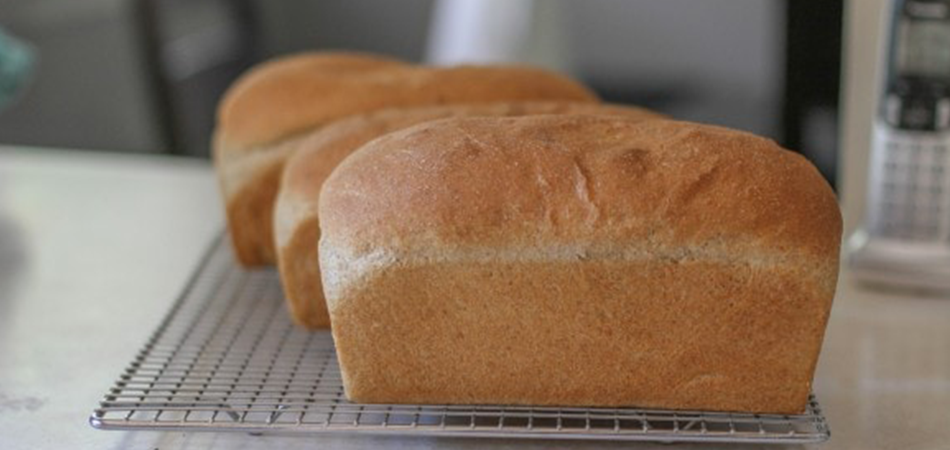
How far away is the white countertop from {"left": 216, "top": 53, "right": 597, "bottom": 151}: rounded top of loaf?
17 cm

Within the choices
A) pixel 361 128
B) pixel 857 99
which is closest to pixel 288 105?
pixel 361 128

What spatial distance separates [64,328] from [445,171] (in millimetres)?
449

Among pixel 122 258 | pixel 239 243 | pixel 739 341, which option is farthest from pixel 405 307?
pixel 122 258

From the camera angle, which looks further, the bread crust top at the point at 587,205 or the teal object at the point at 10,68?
the teal object at the point at 10,68

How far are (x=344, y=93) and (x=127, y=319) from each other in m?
0.28

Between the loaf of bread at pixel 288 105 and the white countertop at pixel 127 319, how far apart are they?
4.2 inches

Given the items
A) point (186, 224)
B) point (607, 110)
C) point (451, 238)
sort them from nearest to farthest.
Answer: point (451, 238)
point (607, 110)
point (186, 224)

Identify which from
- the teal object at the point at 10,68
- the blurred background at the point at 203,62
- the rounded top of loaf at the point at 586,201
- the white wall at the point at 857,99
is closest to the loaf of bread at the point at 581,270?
the rounded top of loaf at the point at 586,201

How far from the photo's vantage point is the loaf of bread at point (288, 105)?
1.17 m

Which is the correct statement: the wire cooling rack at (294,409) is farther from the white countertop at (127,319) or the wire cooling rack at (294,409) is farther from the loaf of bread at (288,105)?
the loaf of bread at (288,105)

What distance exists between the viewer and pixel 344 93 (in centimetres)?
118

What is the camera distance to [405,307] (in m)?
0.88

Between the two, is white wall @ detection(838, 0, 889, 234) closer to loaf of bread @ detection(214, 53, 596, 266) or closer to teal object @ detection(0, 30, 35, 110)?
loaf of bread @ detection(214, 53, 596, 266)

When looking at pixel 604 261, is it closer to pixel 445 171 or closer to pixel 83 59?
pixel 445 171
